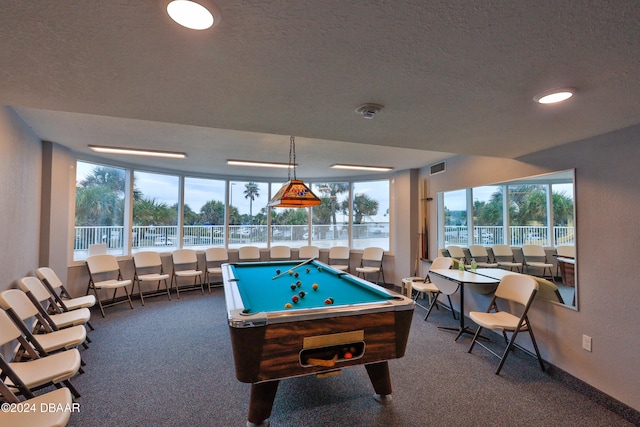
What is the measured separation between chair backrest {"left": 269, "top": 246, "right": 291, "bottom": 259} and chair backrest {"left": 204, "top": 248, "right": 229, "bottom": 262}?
98cm

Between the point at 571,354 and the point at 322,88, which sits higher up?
the point at 322,88

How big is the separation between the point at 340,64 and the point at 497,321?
115 inches

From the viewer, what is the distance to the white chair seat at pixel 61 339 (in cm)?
A: 238

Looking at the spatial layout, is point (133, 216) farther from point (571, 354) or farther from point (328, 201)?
point (571, 354)

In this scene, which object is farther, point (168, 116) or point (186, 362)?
point (186, 362)

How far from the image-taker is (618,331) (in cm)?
232

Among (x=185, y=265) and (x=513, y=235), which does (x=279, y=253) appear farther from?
(x=513, y=235)

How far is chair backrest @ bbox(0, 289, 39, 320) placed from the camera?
92.0 inches

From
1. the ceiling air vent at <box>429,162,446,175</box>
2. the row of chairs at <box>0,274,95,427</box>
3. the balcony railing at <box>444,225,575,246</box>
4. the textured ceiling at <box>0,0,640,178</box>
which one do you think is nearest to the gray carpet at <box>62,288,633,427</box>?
the row of chairs at <box>0,274,95,427</box>

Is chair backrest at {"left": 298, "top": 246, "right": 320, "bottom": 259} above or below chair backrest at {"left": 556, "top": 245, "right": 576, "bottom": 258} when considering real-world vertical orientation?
below

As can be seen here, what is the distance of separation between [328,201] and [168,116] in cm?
506

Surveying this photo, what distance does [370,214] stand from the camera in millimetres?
6625

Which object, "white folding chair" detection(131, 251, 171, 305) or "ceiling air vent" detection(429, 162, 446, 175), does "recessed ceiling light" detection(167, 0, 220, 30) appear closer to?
"ceiling air vent" detection(429, 162, 446, 175)

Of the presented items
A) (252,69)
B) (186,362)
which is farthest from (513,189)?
(186,362)
